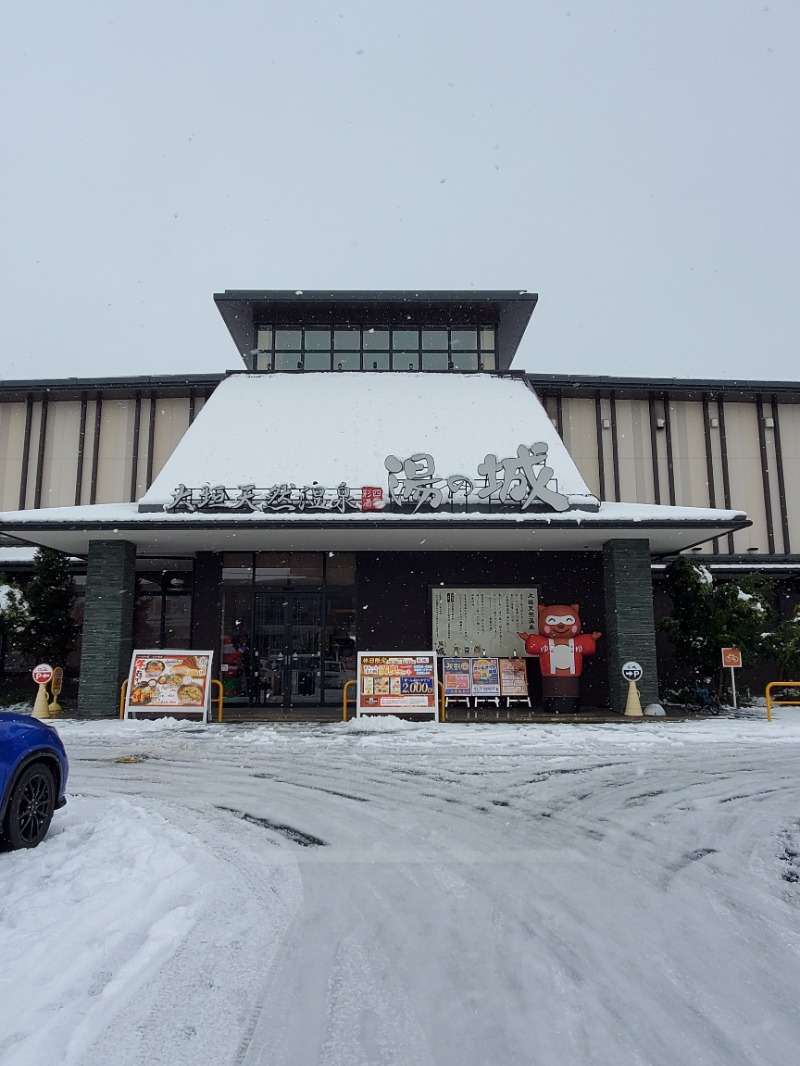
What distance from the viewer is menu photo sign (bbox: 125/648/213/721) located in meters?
15.1

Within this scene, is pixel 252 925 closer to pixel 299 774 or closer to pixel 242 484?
pixel 299 774

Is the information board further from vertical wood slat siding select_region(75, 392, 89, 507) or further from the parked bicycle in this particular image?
vertical wood slat siding select_region(75, 392, 89, 507)

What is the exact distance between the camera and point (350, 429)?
1866cm

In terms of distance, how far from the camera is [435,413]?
19.3 m

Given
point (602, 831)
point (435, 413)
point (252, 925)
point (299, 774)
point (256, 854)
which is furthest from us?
point (435, 413)

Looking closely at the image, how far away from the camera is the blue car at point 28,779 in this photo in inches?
218

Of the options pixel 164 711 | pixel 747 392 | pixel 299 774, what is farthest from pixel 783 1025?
pixel 747 392

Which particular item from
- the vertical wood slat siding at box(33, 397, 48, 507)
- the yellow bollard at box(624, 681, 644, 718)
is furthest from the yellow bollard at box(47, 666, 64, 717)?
the yellow bollard at box(624, 681, 644, 718)

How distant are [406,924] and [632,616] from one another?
12733mm

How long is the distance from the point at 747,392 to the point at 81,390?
73.1 ft

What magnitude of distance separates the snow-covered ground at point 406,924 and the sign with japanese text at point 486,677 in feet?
26.5

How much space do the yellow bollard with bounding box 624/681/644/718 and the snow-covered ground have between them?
669cm

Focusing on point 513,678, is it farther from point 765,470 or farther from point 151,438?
point 151,438

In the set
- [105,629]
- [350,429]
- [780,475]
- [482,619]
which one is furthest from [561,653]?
[780,475]
